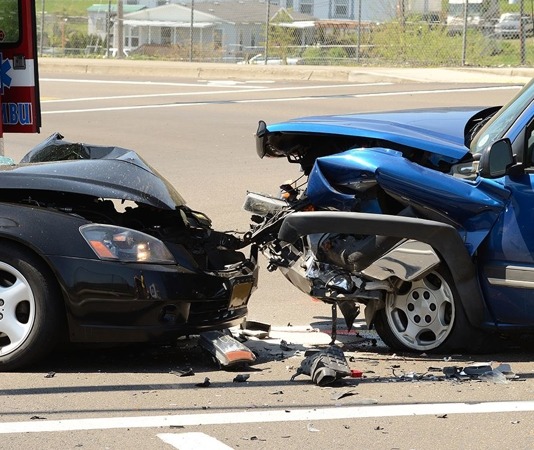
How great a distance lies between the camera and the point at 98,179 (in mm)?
6051

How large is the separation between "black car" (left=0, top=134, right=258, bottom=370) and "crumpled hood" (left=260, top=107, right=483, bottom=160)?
1085mm

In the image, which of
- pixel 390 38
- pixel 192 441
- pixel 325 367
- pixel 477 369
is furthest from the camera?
pixel 390 38

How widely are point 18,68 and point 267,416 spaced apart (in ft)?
18.0

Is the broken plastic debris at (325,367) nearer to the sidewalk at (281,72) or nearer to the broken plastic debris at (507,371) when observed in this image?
the broken plastic debris at (507,371)

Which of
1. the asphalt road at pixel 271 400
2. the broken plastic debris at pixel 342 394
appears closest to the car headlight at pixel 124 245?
the asphalt road at pixel 271 400

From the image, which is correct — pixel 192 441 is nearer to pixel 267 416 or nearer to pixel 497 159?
pixel 267 416

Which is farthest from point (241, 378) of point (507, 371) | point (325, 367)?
point (507, 371)

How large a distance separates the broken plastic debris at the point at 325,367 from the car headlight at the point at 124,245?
2.95 feet

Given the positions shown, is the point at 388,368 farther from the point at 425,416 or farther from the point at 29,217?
the point at 29,217

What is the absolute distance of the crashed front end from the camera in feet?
18.8

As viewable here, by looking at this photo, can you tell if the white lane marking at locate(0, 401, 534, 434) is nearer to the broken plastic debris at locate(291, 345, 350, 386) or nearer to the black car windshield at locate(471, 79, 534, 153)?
the broken plastic debris at locate(291, 345, 350, 386)

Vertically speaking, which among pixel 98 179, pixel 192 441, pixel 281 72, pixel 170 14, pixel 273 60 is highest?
pixel 170 14

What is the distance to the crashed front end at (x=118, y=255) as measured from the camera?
574 centimetres

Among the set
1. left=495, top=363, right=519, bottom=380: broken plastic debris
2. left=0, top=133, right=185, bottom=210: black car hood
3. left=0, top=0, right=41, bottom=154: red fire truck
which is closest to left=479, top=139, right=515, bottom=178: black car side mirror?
left=495, top=363, right=519, bottom=380: broken plastic debris
